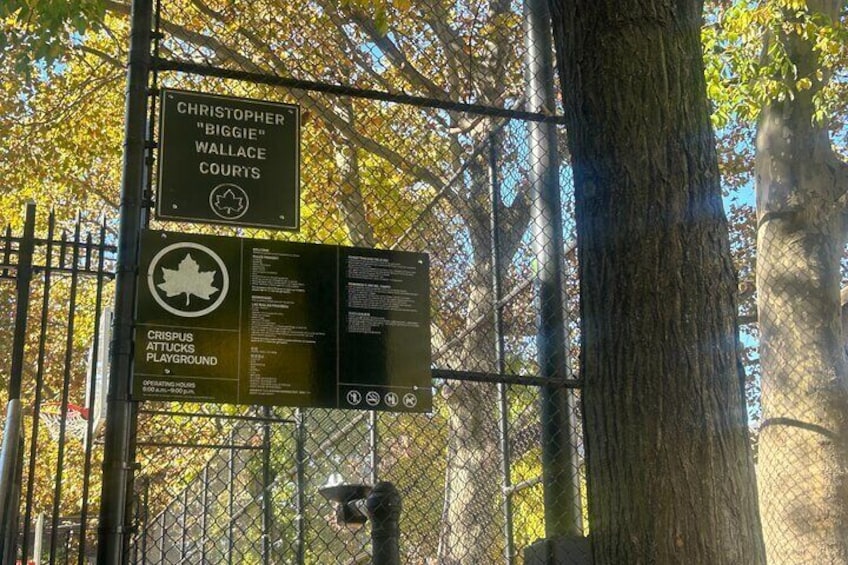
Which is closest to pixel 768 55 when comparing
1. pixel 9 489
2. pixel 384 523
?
pixel 384 523

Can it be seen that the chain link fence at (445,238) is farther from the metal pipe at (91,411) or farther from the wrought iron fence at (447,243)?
the metal pipe at (91,411)

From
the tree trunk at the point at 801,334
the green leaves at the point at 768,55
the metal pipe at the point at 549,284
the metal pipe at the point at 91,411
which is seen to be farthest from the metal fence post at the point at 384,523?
the green leaves at the point at 768,55

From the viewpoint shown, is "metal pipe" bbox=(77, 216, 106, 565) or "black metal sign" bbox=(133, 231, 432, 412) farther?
"metal pipe" bbox=(77, 216, 106, 565)

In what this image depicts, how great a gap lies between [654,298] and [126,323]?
2.06m

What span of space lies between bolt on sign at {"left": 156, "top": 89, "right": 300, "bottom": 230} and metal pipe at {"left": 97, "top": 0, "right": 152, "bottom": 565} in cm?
11

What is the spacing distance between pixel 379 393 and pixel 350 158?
7382 mm

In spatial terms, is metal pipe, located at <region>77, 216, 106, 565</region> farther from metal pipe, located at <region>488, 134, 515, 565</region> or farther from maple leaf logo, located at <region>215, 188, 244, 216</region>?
metal pipe, located at <region>488, 134, 515, 565</region>

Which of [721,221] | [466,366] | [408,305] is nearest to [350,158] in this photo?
[466,366]

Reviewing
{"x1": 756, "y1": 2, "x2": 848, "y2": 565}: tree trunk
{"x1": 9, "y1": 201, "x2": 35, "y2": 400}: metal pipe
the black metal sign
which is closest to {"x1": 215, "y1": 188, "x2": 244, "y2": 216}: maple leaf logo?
the black metal sign

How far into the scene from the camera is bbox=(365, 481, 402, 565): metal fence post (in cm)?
512

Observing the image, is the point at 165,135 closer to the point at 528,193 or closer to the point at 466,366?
the point at 528,193

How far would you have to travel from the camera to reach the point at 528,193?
5402 mm

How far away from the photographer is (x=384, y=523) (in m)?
5.21

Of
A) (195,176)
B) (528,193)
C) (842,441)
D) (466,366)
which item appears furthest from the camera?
(842,441)
